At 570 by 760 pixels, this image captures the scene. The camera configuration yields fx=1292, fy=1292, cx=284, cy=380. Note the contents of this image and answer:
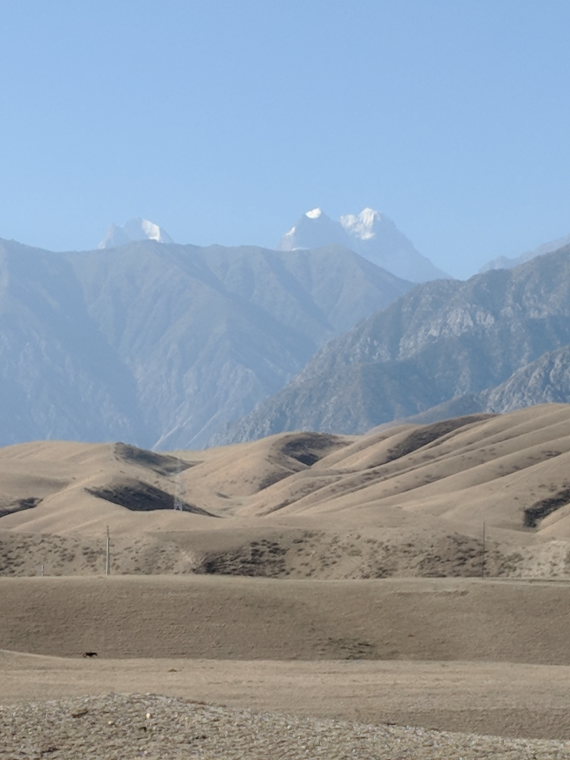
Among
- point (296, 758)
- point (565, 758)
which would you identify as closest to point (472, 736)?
point (565, 758)

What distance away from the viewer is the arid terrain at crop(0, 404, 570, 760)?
1034 inches

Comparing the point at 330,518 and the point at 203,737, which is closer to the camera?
the point at 203,737

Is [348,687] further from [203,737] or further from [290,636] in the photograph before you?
[290,636]

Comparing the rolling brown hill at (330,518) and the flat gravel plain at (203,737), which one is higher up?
the rolling brown hill at (330,518)

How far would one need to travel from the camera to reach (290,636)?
171 ft

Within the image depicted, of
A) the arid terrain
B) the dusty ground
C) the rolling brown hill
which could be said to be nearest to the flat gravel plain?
the arid terrain

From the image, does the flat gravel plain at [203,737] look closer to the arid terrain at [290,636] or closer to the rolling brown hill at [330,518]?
the arid terrain at [290,636]

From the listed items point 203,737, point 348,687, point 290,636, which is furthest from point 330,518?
point 203,737

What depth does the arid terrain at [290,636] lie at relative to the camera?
86.2ft

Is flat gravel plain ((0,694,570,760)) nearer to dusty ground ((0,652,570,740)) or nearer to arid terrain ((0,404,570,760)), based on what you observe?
arid terrain ((0,404,570,760))

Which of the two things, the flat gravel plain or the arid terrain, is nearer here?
the flat gravel plain

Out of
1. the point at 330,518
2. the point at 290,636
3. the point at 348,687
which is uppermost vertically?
the point at 330,518

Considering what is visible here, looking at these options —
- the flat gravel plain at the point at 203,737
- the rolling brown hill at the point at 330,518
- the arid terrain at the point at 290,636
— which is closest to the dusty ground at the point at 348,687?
the arid terrain at the point at 290,636

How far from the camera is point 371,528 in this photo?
94.1 m
